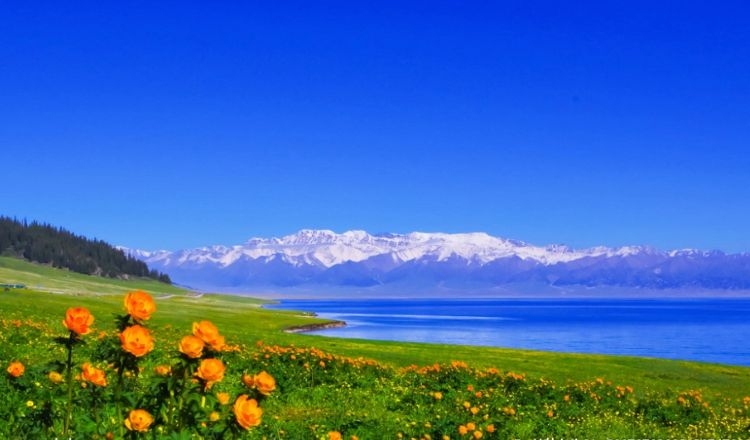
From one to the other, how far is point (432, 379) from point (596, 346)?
8663 cm

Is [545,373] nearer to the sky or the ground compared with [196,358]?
nearer to the ground

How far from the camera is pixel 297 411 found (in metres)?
16.0

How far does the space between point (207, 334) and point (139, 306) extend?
547mm

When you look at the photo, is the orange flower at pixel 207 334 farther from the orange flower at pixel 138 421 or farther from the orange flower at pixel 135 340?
the orange flower at pixel 138 421

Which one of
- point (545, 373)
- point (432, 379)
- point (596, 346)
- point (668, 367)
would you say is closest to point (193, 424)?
point (432, 379)

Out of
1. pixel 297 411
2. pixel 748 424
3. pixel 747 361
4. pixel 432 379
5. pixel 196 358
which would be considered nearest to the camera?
pixel 196 358

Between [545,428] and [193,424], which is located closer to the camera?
[193,424]

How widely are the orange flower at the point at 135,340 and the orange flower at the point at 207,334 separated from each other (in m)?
0.37

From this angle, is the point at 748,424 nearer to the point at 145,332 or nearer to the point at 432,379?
the point at 432,379

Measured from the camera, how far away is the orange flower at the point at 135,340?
17.8 feet

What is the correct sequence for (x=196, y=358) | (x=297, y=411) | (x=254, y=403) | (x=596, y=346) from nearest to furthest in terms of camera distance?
(x=254, y=403)
(x=196, y=358)
(x=297, y=411)
(x=596, y=346)

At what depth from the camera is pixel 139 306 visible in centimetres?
564

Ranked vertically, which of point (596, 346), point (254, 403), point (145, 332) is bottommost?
point (596, 346)

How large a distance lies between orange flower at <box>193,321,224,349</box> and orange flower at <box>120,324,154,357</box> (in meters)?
0.37
